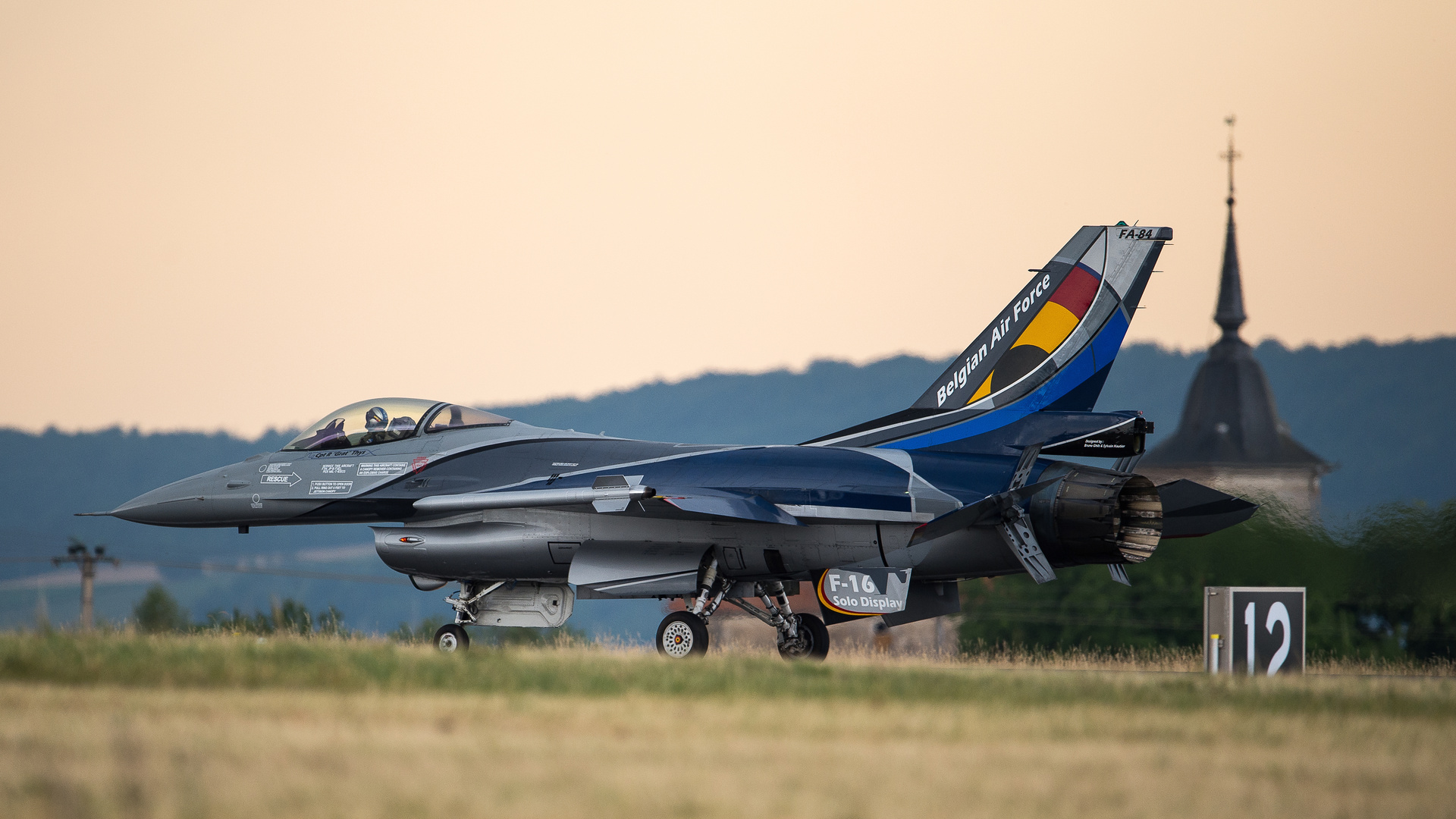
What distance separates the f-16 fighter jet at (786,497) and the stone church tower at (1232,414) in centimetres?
6334

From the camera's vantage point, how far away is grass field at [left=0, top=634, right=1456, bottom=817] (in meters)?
6.29

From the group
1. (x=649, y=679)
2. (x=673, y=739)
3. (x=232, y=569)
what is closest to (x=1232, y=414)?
(x=232, y=569)

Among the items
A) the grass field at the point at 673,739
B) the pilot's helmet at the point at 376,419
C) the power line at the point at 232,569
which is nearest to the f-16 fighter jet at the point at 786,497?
the pilot's helmet at the point at 376,419

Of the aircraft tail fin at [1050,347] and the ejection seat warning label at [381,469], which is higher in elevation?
the aircraft tail fin at [1050,347]

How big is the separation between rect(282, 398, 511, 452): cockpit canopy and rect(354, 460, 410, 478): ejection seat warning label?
0.34 meters

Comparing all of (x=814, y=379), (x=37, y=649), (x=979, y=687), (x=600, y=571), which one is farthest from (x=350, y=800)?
(x=814, y=379)

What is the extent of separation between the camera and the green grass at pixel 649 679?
10.4 meters

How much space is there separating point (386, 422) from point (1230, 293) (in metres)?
78.4

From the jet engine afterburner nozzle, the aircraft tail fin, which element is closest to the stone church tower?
the aircraft tail fin

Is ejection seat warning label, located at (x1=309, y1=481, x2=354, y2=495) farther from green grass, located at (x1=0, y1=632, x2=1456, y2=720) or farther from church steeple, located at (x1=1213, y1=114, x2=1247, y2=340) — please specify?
church steeple, located at (x1=1213, y1=114, x2=1247, y2=340)

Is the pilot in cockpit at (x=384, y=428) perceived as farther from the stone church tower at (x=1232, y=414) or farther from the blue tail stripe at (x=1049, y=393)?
the stone church tower at (x=1232, y=414)

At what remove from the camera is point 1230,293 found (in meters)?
86.1

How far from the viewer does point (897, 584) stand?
14508 millimetres

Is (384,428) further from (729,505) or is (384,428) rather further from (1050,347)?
(1050,347)
